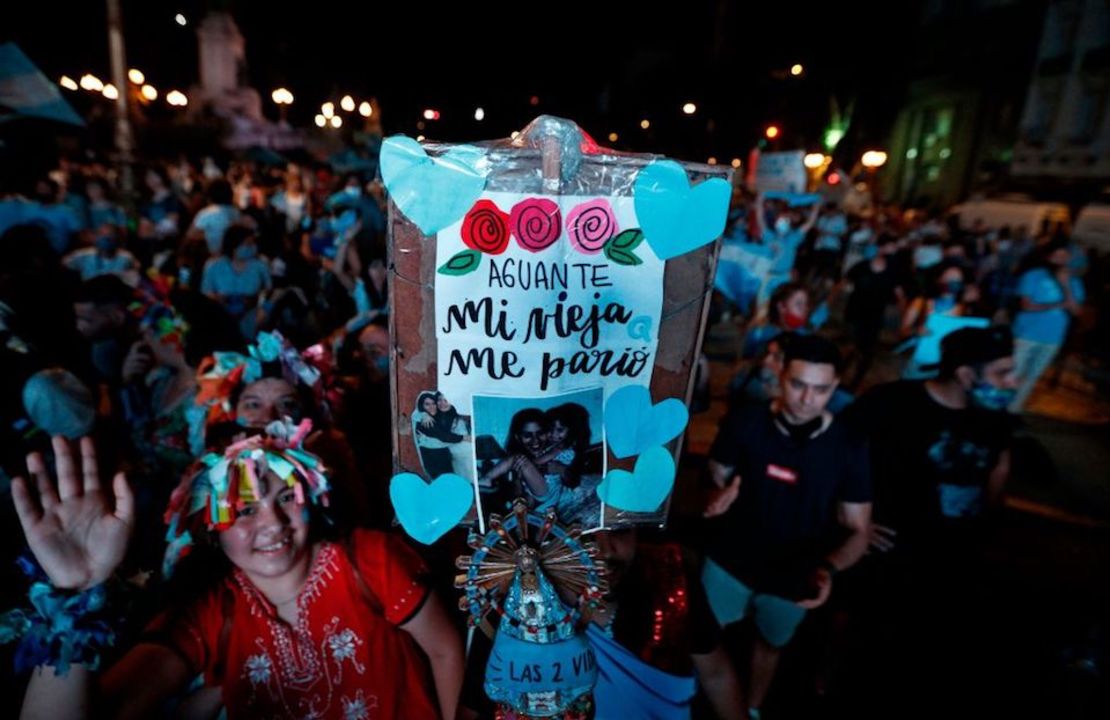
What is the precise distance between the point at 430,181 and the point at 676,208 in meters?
0.48

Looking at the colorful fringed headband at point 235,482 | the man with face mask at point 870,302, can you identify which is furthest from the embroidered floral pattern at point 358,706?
the man with face mask at point 870,302

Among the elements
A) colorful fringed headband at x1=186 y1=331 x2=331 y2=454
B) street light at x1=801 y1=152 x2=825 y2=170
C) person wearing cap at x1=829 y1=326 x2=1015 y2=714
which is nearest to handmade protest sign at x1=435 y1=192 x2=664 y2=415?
colorful fringed headband at x1=186 y1=331 x2=331 y2=454

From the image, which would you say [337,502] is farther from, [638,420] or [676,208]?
[676,208]

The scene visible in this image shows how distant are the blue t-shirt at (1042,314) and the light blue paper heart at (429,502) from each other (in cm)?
656

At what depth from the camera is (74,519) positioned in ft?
5.25

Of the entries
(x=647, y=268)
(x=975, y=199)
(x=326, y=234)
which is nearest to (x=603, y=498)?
(x=647, y=268)

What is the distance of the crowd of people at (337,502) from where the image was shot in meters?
1.62

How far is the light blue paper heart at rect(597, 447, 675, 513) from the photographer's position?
1394mm

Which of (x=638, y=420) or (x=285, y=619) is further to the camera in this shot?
(x=285, y=619)

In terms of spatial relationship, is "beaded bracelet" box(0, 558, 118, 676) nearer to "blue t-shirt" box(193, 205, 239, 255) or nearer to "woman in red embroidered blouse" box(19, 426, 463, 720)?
"woman in red embroidered blouse" box(19, 426, 463, 720)

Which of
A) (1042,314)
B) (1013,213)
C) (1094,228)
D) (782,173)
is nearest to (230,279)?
(782,173)

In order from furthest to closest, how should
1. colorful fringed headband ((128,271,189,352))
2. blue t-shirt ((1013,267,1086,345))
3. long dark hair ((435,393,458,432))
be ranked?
blue t-shirt ((1013,267,1086,345))
colorful fringed headband ((128,271,189,352))
long dark hair ((435,393,458,432))

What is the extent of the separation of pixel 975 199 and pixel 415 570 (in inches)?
1089

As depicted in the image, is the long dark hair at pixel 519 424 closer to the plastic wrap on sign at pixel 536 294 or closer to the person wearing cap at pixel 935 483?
the plastic wrap on sign at pixel 536 294
